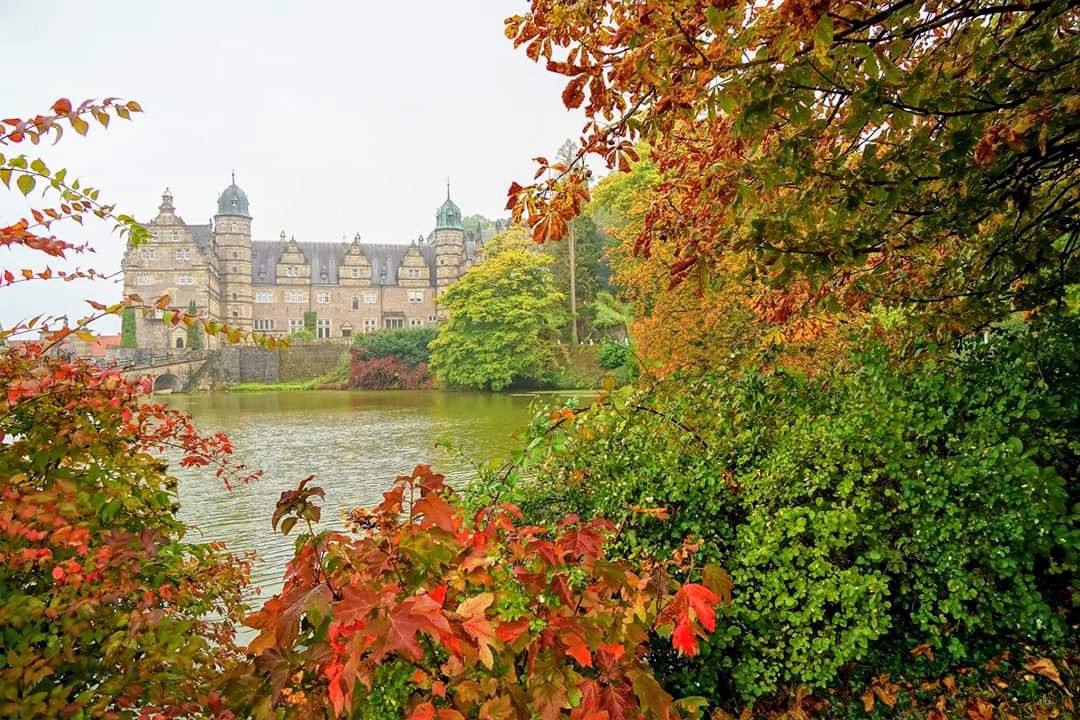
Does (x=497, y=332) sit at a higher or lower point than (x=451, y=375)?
higher

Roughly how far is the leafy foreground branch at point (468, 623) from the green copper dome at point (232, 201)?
59487 millimetres

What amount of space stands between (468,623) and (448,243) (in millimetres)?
58217

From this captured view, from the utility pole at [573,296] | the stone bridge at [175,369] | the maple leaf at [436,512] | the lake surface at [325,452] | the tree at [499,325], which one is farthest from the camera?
the stone bridge at [175,369]

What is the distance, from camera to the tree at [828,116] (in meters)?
2.30

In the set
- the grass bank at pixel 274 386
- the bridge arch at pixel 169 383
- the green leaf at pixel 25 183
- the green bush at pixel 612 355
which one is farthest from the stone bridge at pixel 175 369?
the green leaf at pixel 25 183

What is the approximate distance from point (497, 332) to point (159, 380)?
23.9 meters

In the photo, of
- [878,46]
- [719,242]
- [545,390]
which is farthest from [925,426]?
[545,390]

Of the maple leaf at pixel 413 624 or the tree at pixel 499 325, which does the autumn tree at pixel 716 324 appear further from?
the tree at pixel 499 325

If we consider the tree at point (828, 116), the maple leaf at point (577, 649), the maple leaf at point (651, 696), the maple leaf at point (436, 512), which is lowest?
the maple leaf at point (651, 696)

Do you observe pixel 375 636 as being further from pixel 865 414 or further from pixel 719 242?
pixel 865 414

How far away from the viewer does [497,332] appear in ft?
125

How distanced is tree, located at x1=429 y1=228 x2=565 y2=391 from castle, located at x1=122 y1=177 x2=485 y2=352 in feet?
62.8

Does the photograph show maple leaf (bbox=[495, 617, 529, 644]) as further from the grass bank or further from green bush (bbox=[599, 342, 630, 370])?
the grass bank

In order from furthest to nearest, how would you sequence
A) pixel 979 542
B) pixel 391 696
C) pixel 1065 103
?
pixel 979 542 < pixel 1065 103 < pixel 391 696
